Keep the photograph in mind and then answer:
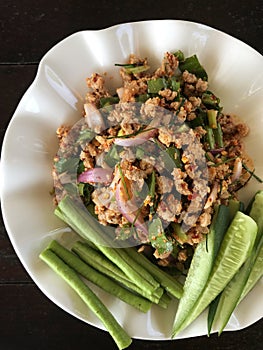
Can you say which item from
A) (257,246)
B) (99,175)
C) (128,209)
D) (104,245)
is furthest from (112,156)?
(257,246)

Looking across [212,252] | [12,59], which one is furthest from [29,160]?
[212,252]

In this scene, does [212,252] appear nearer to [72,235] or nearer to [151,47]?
[72,235]

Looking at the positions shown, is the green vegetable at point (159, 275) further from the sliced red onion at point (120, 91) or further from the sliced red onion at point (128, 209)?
the sliced red onion at point (120, 91)

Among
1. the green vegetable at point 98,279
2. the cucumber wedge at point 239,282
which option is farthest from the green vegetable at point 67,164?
the cucumber wedge at point 239,282

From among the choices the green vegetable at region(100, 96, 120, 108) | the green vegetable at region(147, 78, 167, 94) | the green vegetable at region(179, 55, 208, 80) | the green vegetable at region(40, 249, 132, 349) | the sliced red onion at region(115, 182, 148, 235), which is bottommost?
the green vegetable at region(40, 249, 132, 349)

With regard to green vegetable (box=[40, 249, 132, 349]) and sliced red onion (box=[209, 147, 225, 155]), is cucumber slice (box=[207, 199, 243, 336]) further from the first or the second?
green vegetable (box=[40, 249, 132, 349])

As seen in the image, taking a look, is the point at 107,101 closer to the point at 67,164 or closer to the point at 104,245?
Answer: the point at 67,164

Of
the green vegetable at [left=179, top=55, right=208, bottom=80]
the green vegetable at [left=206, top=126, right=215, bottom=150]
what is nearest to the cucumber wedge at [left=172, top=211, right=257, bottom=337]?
the green vegetable at [left=206, top=126, right=215, bottom=150]
